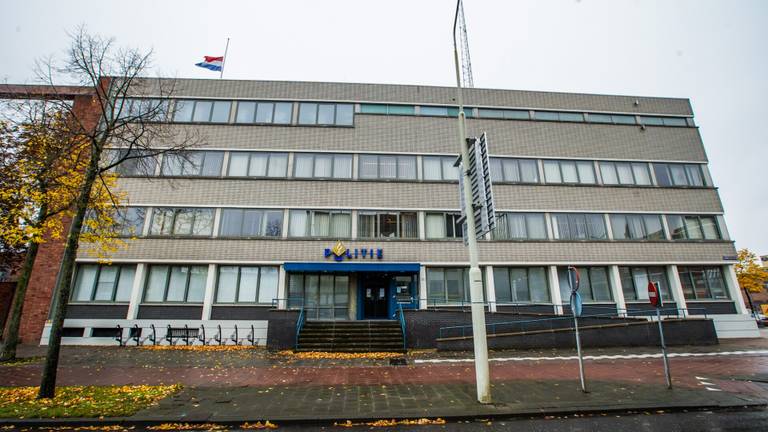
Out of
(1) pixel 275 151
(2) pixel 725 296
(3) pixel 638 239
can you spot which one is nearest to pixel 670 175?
(3) pixel 638 239

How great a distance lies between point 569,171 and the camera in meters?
21.3

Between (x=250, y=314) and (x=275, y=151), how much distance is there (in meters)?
9.46

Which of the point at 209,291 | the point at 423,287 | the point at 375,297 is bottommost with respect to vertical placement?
the point at 375,297

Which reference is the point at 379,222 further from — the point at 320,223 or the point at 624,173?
the point at 624,173

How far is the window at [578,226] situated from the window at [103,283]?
24088 millimetres

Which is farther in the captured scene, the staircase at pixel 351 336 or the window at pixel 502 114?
the window at pixel 502 114

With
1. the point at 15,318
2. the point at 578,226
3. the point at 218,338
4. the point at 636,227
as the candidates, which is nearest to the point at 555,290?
the point at 578,226

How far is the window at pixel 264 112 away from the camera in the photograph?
822 inches

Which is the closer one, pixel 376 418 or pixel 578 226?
pixel 376 418

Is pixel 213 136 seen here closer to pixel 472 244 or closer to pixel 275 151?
pixel 275 151

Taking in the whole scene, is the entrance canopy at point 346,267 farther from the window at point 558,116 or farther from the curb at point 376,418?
the window at point 558,116

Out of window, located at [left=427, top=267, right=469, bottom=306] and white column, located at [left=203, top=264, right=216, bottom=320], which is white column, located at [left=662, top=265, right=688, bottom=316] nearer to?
window, located at [left=427, top=267, right=469, bottom=306]

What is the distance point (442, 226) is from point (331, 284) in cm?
719

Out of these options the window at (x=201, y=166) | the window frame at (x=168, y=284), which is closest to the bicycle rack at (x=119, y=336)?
the window frame at (x=168, y=284)
